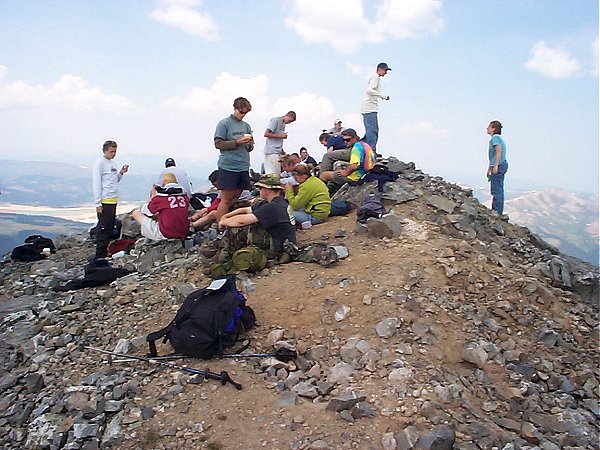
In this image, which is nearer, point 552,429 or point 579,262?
point 552,429

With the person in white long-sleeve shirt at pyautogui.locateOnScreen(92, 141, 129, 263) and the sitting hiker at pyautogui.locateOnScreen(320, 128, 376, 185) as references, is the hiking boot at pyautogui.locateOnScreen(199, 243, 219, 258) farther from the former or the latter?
the sitting hiker at pyautogui.locateOnScreen(320, 128, 376, 185)

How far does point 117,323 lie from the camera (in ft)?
23.8

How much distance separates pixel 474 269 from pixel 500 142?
522 centimetres

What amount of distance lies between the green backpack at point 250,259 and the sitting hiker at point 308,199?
2.39 m

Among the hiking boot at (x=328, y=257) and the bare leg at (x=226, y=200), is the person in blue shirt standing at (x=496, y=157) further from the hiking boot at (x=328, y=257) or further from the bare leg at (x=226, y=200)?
the bare leg at (x=226, y=200)

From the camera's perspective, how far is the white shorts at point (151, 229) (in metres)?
9.93

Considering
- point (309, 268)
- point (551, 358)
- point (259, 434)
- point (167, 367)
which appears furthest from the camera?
point (309, 268)

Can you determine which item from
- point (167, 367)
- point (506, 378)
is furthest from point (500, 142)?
point (167, 367)

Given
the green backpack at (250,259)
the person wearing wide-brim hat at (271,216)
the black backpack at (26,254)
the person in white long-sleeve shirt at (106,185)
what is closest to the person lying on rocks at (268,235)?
the person wearing wide-brim hat at (271,216)

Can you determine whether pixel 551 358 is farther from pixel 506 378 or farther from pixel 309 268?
pixel 309 268

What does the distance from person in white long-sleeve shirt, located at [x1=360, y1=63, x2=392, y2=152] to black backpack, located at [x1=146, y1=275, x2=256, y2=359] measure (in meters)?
9.08

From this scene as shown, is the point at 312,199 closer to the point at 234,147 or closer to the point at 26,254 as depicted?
the point at 234,147

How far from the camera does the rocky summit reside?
15.7 feet

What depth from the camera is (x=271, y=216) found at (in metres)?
7.93
